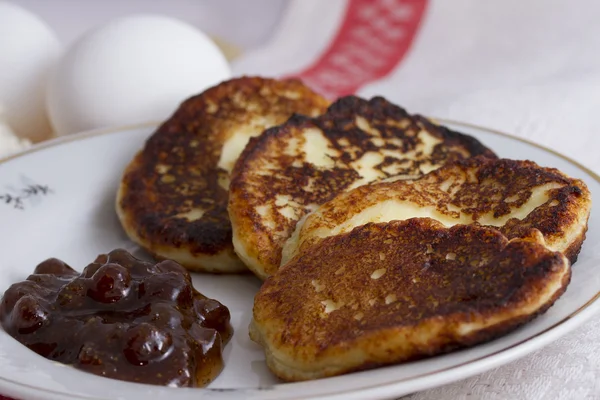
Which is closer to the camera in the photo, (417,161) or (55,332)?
(55,332)

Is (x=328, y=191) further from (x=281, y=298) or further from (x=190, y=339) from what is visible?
(x=190, y=339)

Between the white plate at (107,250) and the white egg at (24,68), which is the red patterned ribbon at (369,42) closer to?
the white egg at (24,68)

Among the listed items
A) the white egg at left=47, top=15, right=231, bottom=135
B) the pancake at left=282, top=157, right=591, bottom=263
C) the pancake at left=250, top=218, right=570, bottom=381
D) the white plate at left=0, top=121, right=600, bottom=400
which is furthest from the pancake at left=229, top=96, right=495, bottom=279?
the white egg at left=47, top=15, right=231, bottom=135

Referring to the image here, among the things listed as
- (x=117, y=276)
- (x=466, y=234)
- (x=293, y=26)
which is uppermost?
(x=466, y=234)

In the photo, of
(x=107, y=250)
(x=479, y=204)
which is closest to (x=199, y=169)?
(x=107, y=250)

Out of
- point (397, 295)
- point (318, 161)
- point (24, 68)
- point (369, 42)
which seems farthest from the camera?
point (369, 42)

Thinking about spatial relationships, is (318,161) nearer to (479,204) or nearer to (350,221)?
(350,221)

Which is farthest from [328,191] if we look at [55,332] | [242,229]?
[55,332]

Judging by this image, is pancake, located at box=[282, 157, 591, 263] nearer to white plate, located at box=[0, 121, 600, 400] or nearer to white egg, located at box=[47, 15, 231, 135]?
white plate, located at box=[0, 121, 600, 400]
